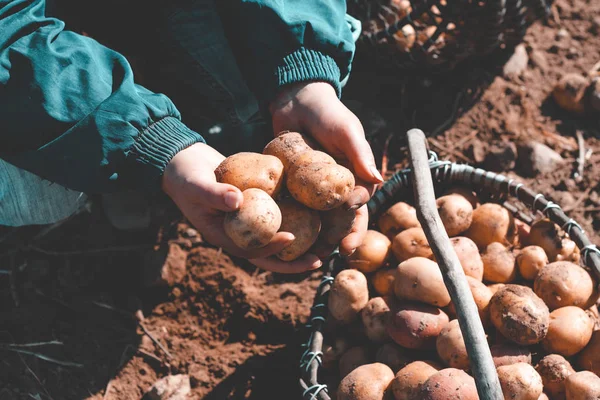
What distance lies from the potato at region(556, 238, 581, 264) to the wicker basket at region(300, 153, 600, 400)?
10 centimetres

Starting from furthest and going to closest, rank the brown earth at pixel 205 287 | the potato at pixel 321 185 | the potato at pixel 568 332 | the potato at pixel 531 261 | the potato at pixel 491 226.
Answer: the brown earth at pixel 205 287 → the potato at pixel 491 226 → the potato at pixel 531 261 → the potato at pixel 568 332 → the potato at pixel 321 185

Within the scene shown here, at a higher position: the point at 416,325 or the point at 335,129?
the point at 335,129

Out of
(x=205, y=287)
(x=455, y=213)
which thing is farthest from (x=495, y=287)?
(x=205, y=287)

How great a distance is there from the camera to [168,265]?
2.52m

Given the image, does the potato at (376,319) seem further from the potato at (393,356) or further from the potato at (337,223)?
the potato at (337,223)

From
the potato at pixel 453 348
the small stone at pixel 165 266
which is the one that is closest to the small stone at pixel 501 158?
the potato at pixel 453 348

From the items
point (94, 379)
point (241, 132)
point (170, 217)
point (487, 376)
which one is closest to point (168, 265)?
point (170, 217)

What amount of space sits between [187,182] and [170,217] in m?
1.18

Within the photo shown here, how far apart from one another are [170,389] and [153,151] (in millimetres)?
1026

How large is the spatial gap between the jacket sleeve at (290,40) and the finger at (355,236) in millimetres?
516

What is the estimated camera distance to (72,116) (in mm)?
1663

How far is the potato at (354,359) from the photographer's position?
1917mm

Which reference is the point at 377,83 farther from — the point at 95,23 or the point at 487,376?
the point at 487,376

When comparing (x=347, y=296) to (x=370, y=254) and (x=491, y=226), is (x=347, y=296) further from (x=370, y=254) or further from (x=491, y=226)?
(x=491, y=226)
